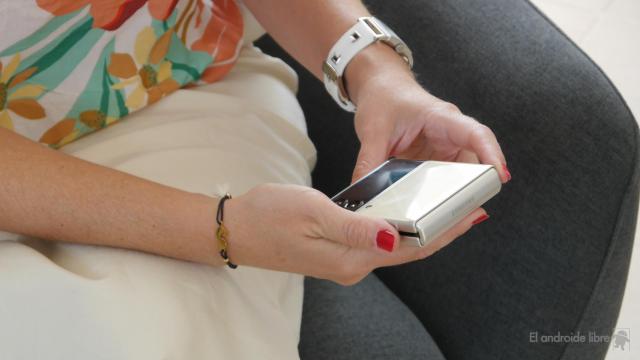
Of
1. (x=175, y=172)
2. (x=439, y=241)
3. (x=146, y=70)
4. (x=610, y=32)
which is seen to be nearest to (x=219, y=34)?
(x=146, y=70)

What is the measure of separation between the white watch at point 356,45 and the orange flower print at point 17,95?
31 centimetres

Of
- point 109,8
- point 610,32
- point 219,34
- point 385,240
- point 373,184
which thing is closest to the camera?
point 385,240

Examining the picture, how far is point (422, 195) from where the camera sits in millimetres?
593

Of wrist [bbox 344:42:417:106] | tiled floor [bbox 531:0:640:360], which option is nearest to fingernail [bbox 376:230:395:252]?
wrist [bbox 344:42:417:106]

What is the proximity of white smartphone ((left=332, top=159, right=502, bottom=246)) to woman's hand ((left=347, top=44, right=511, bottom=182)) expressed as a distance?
0.21 feet

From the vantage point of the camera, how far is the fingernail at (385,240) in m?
0.57

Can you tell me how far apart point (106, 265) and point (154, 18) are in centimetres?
A: 30

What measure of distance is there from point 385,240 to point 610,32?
151cm

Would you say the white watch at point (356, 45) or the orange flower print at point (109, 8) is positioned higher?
the white watch at point (356, 45)

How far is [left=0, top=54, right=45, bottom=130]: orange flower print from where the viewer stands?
739 millimetres

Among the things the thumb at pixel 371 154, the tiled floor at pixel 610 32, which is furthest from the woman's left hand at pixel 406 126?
the tiled floor at pixel 610 32

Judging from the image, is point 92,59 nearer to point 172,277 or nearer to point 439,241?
point 172,277

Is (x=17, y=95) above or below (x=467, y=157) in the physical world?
below

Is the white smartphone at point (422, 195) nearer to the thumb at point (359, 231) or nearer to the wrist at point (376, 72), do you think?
the thumb at point (359, 231)
